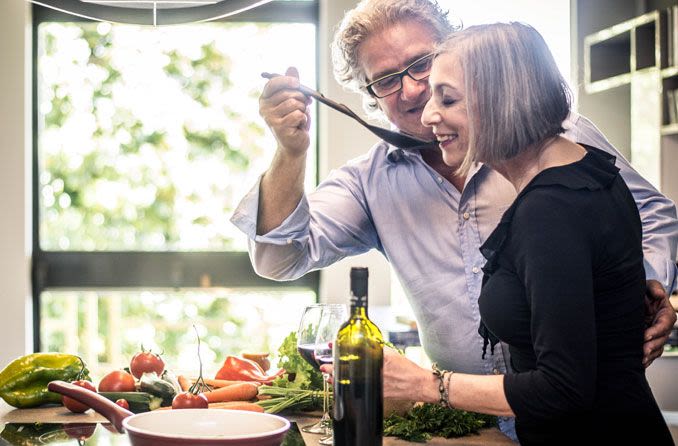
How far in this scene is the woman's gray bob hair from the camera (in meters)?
1.37

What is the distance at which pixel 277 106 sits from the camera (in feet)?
5.64

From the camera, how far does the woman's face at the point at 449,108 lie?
57.3 inches

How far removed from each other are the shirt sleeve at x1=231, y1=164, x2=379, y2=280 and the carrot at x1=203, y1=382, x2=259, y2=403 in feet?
0.95

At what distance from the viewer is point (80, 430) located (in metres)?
1.56

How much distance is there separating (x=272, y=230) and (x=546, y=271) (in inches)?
31.6

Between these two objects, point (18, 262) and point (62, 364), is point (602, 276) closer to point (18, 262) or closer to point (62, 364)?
point (62, 364)

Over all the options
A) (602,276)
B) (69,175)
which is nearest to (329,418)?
(602,276)

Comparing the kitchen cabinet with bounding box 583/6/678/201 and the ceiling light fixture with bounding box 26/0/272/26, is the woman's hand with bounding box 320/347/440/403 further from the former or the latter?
the kitchen cabinet with bounding box 583/6/678/201

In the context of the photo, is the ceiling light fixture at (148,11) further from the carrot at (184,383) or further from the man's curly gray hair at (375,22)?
the carrot at (184,383)

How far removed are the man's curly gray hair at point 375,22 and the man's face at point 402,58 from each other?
0.02m

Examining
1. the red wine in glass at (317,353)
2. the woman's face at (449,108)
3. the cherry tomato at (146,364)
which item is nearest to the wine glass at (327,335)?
the red wine in glass at (317,353)

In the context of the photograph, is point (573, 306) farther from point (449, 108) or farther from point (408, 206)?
point (408, 206)

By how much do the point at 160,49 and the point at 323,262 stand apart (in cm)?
280

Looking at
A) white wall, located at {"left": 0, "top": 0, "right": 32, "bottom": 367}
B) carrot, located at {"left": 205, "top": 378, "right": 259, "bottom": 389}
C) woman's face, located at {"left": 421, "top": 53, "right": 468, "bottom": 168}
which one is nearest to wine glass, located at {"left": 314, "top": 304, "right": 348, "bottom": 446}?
woman's face, located at {"left": 421, "top": 53, "right": 468, "bottom": 168}
